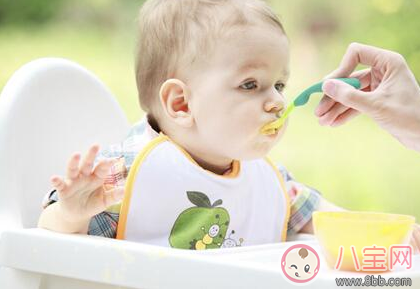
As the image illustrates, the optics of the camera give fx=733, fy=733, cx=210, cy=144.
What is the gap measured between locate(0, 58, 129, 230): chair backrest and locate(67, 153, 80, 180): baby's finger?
0.18 metres

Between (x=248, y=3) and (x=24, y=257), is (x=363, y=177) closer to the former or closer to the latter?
(x=248, y=3)

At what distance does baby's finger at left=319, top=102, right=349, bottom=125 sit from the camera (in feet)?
3.57

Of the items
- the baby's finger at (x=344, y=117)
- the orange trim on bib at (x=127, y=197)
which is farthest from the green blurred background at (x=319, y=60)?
the orange trim on bib at (x=127, y=197)

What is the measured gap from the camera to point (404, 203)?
2.88m

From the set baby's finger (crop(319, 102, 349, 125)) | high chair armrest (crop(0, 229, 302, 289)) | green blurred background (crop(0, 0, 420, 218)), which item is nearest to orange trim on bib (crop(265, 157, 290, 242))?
baby's finger (crop(319, 102, 349, 125))

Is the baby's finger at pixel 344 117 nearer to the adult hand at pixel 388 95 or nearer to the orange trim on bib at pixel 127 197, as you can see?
the adult hand at pixel 388 95

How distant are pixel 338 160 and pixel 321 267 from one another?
225 cm

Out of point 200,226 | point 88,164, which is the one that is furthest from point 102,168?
point 200,226

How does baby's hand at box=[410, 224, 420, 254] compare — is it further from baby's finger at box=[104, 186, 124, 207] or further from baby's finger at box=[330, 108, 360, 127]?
baby's finger at box=[104, 186, 124, 207]

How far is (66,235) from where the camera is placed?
897 millimetres

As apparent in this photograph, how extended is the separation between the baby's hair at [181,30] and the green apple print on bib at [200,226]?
0.17m

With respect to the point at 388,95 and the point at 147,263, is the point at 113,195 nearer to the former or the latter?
the point at 147,263

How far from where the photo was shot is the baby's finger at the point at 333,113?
109cm

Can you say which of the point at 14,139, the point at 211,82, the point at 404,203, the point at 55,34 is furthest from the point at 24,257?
the point at 55,34
